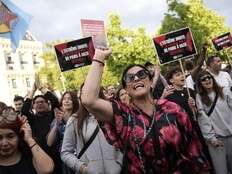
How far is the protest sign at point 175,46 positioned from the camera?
8.08 meters

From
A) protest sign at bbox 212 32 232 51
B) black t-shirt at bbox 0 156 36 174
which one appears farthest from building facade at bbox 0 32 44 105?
black t-shirt at bbox 0 156 36 174

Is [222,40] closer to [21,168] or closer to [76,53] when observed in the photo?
[76,53]

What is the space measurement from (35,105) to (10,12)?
9.25 feet

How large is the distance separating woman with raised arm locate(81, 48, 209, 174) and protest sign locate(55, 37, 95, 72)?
200 inches

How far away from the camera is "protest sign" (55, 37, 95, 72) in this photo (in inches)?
347

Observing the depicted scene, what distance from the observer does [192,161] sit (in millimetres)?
3740

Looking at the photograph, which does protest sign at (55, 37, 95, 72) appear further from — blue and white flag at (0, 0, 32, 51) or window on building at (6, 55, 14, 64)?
window on building at (6, 55, 14, 64)

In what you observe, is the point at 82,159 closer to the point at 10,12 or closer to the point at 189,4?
the point at 10,12

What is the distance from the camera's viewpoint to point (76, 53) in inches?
352

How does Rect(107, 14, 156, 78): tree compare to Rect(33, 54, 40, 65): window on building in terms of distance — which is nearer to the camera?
Rect(107, 14, 156, 78): tree

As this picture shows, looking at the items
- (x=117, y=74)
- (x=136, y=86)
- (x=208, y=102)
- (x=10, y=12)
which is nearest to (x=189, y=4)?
(x=117, y=74)

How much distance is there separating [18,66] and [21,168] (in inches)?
2565

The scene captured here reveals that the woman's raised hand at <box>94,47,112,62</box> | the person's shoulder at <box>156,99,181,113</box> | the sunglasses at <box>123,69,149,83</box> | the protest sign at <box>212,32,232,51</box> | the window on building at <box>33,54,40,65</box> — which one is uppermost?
the window on building at <box>33,54,40,65</box>

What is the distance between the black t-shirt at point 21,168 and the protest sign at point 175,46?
4450 mm
